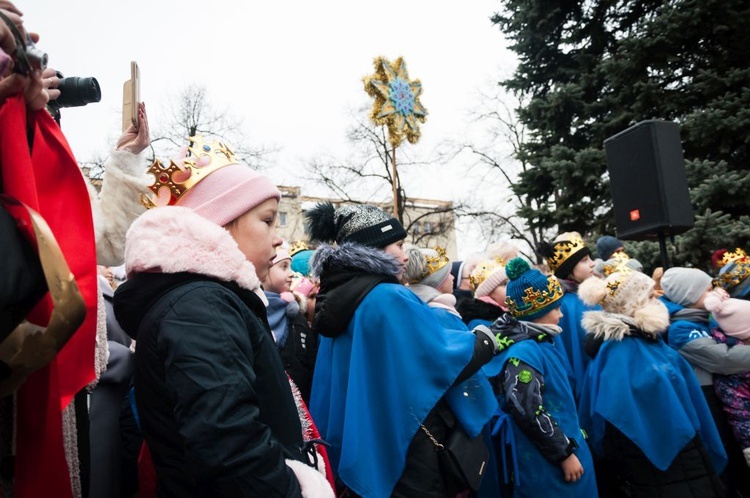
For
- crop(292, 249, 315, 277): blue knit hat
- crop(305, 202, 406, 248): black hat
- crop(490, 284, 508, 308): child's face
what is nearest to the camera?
crop(305, 202, 406, 248): black hat

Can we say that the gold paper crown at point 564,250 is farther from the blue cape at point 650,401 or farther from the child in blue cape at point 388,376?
the child in blue cape at point 388,376

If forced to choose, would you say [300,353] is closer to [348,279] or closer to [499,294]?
[348,279]

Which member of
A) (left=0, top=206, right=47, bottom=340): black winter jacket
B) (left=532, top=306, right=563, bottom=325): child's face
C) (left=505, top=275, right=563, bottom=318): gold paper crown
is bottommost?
(left=532, top=306, right=563, bottom=325): child's face

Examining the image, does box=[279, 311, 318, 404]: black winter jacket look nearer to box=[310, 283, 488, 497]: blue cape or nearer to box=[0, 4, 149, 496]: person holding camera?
box=[310, 283, 488, 497]: blue cape

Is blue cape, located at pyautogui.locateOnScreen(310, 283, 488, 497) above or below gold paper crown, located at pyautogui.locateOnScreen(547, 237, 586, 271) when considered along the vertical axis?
below

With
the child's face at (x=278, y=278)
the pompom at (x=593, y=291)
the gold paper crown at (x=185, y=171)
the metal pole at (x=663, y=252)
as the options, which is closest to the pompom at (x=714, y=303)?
the pompom at (x=593, y=291)

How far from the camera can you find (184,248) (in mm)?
1750

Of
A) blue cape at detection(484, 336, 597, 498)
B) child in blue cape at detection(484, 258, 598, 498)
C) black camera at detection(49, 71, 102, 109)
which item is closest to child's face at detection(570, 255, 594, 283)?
child in blue cape at detection(484, 258, 598, 498)

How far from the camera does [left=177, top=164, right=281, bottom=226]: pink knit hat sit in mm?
2010

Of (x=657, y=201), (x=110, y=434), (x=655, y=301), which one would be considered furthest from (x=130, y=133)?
(x=657, y=201)

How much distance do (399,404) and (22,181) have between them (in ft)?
7.10

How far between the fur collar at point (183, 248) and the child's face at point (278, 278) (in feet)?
7.97

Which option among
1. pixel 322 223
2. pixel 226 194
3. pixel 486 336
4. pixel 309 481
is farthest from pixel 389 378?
pixel 226 194

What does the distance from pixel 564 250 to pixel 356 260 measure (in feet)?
10.9
